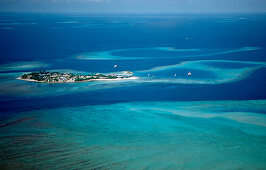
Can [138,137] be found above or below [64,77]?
below

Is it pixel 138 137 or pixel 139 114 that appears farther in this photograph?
pixel 139 114

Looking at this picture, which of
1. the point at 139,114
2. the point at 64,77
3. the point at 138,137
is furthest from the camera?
the point at 64,77

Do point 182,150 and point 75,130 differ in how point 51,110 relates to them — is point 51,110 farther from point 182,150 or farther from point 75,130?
point 182,150

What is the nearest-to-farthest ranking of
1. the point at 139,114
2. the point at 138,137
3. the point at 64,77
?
the point at 138,137 < the point at 139,114 < the point at 64,77

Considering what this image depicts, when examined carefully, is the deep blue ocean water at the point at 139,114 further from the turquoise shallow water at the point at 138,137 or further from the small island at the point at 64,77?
the small island at the point at 64,77

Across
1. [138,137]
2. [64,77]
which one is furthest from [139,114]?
[64,77]

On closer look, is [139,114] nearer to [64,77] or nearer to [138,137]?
[138,137]
